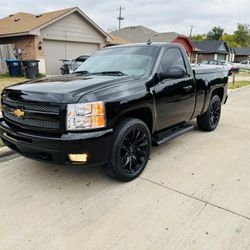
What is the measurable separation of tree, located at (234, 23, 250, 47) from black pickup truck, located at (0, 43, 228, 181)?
301 feet

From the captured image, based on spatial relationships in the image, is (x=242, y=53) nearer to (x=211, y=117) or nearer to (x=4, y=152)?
(x=211, y=117)

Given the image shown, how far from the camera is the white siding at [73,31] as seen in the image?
674 inches

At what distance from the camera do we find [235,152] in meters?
4.66

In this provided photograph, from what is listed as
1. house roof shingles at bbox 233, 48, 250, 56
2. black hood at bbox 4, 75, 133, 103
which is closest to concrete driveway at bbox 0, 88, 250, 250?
black hood at bbox 4, 75, 133, 103

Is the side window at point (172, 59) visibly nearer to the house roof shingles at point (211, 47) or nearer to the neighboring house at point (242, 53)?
the house roof shingles at point (211, 47)

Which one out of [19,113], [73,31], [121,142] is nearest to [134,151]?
[121,142]

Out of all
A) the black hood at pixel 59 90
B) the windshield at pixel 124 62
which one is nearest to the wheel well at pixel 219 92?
the windshield at pixel 124 62

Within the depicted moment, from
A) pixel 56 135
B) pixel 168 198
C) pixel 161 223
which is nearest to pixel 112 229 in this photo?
pixel 161 223

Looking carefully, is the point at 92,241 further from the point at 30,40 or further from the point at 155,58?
the point at 30,40

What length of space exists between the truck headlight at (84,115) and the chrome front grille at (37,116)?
0.14 m

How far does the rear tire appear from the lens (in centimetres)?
570

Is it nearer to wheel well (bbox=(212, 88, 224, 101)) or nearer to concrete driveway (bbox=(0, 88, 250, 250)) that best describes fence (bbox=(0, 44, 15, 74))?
concrete driveway (bbox=(0, 88, 250, 250))

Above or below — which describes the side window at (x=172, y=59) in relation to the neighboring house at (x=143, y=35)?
below

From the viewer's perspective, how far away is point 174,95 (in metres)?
4.21
